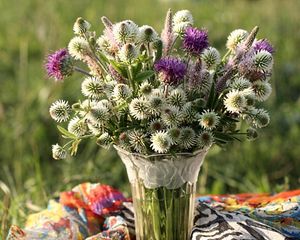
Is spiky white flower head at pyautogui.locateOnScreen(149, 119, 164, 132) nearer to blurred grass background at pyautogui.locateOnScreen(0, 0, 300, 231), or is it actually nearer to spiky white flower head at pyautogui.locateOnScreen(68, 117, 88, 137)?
spiky white flower head at pyautogui.locateOnScreen(68, 117, 88, 137)

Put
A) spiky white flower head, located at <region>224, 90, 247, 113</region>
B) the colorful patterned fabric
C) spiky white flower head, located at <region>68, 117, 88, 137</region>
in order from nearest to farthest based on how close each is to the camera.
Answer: spiky white flower head, located at <region>224, 90, 247, 113</region> < spiky white flower head, located at <region>68, 117, 88, 137</region> < the colorful patterned fabric

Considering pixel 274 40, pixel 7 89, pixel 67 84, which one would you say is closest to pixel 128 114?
pixel 67 84

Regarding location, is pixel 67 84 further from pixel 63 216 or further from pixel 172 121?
pixel 172 121

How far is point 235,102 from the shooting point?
1.37 meters

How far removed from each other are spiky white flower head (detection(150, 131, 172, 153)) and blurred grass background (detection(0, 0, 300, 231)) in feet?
2.67

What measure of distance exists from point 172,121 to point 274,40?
3892mm

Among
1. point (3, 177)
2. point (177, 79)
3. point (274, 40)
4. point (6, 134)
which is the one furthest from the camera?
point (274, 40)

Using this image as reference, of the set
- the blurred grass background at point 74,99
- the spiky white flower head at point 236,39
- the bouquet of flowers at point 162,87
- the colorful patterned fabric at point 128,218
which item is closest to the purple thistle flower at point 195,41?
the bouquet of flowers at point 162,87

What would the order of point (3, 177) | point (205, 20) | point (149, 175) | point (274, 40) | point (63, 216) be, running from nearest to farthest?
point (149, 175), point (63, 216), point (3, 177), point (274, 40), point (205, 20)

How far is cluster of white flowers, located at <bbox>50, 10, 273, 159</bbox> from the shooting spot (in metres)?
1.39

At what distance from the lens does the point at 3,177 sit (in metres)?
3.40

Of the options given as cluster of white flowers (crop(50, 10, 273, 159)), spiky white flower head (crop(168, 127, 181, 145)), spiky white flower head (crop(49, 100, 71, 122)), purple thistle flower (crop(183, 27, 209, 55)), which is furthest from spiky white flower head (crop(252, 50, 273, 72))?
spiky white flower head (crop(49, 100, 71, 122))

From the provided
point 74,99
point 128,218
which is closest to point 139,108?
point 128,218

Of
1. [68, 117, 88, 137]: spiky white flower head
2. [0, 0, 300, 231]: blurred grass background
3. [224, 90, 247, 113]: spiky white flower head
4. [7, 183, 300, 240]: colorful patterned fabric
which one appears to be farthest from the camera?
[0, 0, 300, 231]: blurred grass background
